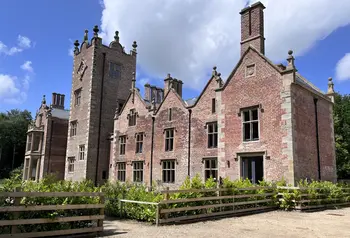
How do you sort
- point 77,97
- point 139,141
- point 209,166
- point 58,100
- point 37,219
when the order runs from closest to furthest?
point 37,219, point 209,166, point 139,141, point 77,97, point 58,100

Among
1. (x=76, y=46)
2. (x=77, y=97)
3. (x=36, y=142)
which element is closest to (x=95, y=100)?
(x=77, y=97)

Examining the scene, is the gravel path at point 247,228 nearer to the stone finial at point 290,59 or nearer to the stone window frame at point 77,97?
the stone finial at point 290,59

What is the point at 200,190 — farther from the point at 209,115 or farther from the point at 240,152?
the point at 209,115

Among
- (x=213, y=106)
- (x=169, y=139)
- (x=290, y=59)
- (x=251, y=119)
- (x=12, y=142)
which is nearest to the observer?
(x=290, y=59)

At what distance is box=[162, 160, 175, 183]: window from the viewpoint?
24391 millimetres

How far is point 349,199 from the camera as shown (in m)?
17.7

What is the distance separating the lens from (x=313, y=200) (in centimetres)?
1498

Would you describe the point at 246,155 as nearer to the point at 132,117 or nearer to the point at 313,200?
the point at 313,200

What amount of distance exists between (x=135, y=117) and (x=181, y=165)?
26.5 feet

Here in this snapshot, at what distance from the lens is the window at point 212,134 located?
21748 millimetres

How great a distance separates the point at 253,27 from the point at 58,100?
122ft

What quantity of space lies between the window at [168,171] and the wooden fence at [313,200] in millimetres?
10875

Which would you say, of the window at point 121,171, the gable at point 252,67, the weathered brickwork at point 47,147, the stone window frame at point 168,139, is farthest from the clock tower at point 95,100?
the gable at point 252,67

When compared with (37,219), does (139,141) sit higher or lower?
higher
